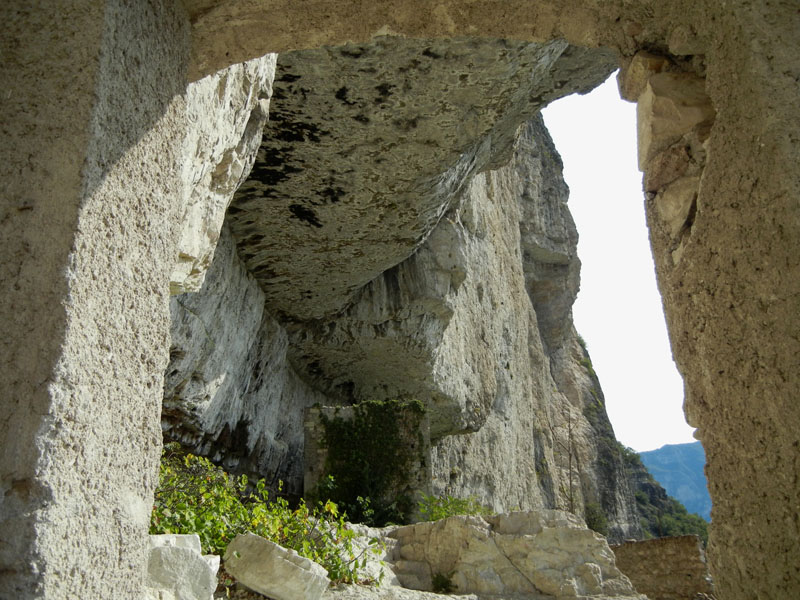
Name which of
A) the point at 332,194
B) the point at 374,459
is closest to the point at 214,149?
the point at 332,194

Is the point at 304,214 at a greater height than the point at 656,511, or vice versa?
the point at 304,214

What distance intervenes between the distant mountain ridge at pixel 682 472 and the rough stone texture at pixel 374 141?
121 ft

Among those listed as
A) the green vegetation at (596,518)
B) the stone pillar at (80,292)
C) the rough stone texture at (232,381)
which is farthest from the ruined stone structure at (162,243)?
the green vegetation at (596,518)

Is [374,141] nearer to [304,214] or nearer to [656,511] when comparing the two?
[304,214]

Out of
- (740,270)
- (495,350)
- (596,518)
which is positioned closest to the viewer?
(740,270)

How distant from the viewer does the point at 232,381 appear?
780 centimetres

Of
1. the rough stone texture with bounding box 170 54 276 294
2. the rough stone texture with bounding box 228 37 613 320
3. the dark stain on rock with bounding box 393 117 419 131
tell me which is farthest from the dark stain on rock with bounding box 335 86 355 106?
the rough stone texture with bounding box 170 54 276 294

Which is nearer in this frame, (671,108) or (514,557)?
(671,108)

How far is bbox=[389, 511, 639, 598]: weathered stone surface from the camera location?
236 inches

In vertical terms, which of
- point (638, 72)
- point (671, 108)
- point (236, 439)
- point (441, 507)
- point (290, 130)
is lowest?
point (441, 507)

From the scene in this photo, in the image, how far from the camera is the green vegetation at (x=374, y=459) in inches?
341

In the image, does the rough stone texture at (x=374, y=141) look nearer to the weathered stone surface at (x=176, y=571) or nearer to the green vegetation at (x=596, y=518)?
the weathered stone surface at (x=176, y=571)

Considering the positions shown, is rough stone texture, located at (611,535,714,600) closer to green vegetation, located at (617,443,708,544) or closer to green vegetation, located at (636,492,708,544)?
green vegetation, located at (617,443,708,544)

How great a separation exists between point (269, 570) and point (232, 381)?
380 centimetres
